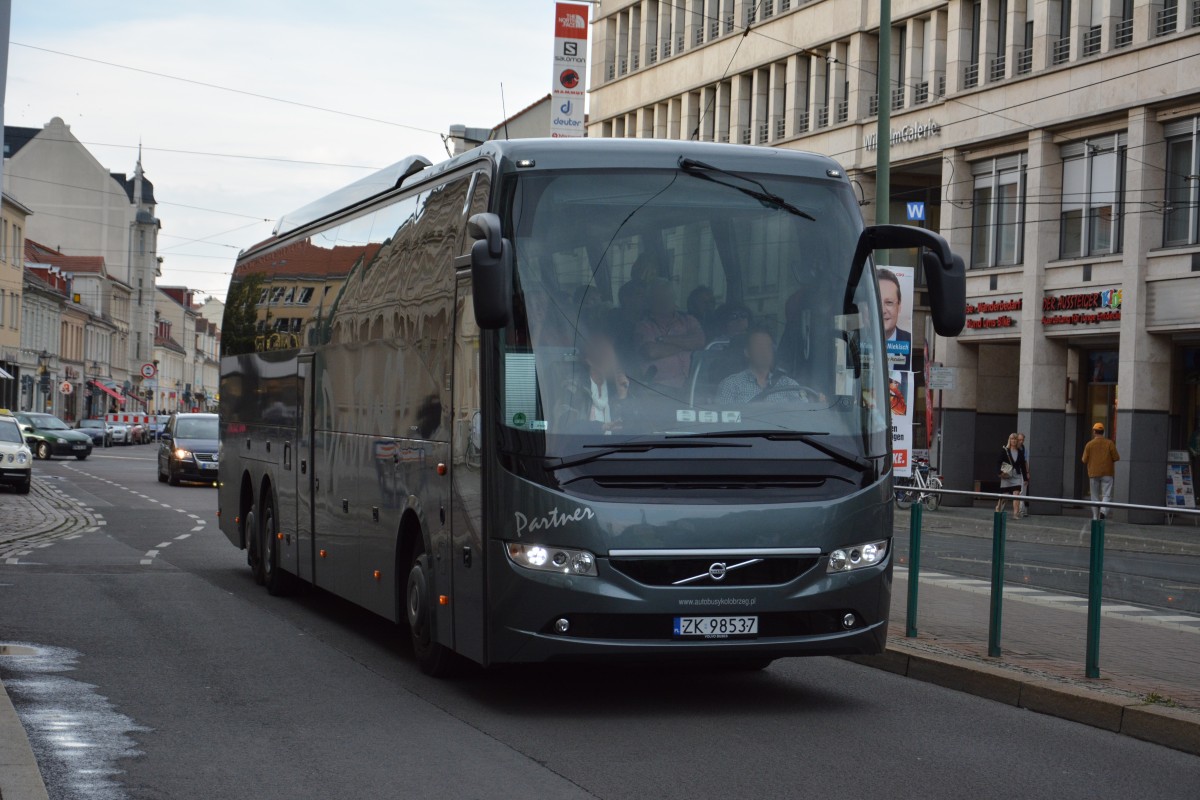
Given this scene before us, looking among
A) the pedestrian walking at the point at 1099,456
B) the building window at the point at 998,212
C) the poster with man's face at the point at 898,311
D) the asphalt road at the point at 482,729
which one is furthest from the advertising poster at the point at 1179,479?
the asphalt road at the point at 482,729

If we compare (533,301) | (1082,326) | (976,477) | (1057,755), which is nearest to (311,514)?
(533,301)

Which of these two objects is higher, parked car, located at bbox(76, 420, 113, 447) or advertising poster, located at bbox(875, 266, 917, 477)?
advertising poster, located at bbox(875, 266, 917, 477)

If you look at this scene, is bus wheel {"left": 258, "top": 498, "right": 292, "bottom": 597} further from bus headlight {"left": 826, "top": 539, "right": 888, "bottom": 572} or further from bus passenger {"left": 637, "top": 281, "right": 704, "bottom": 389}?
bus headlight {"left": 826, "top": 539, "right": 888, "bottom": 572}

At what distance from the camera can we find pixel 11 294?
3529 inches

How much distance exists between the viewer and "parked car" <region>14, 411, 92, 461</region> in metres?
60.5

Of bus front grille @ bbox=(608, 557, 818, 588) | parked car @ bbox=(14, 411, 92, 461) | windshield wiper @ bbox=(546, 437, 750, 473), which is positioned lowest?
parked car @ bbox=(14, 411, 92, 461)

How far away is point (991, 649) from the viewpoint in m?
11.7

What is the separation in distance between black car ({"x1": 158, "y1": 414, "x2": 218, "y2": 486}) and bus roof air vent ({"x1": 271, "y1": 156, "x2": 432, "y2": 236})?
83.9 ft

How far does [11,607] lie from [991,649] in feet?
26.5

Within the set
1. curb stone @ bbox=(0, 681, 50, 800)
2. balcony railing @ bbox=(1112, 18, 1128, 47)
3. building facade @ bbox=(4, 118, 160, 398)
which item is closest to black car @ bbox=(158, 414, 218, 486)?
balcony railing @ bbox=(1112, 18, 1128, 47)

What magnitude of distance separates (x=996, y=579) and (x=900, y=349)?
5648 mm

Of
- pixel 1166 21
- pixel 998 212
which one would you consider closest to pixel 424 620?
pixel 1166 21

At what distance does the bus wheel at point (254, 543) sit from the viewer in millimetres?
16891

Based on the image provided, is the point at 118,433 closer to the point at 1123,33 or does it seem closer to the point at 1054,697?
the point at 1123,33
